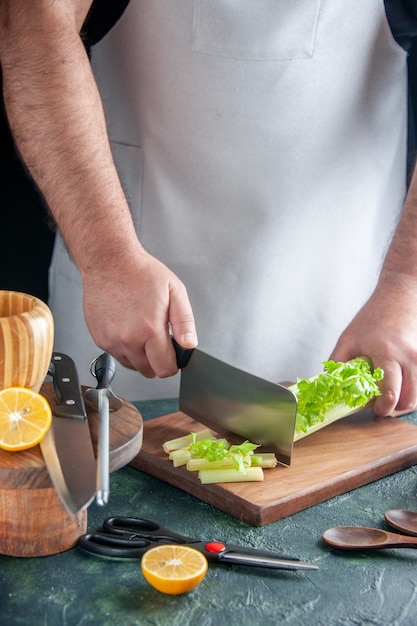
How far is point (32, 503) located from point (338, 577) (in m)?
0.57

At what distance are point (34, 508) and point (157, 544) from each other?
241 millimetres

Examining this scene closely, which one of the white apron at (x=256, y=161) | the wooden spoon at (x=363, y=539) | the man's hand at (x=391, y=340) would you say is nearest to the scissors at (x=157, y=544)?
the wooden spoon at (x=363, y=539)

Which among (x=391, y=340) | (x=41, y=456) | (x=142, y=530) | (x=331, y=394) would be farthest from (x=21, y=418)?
(x=391, y=340)

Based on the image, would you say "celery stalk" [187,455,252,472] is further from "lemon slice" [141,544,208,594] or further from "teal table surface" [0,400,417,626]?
"lemon slice" [141,544,208,594]

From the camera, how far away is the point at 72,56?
2.31 m

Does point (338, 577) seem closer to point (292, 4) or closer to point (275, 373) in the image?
point (275, 373)

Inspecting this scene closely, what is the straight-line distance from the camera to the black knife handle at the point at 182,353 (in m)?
2.13

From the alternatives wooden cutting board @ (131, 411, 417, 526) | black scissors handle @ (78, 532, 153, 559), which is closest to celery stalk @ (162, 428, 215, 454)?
wooden cutting board @ (131, 411, 417, 526)

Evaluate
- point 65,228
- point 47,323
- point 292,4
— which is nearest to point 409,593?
point 47,323

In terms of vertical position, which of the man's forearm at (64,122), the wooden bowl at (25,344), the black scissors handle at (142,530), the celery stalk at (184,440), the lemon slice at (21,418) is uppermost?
the man's forearm at (64,122)

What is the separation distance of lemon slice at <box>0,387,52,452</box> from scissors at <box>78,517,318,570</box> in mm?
220

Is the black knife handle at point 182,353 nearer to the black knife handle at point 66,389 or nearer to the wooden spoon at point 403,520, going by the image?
the black knife handle at point 66,389

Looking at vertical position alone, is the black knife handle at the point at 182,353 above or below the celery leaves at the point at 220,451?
above

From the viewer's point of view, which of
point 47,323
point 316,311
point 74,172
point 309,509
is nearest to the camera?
point 47,323
